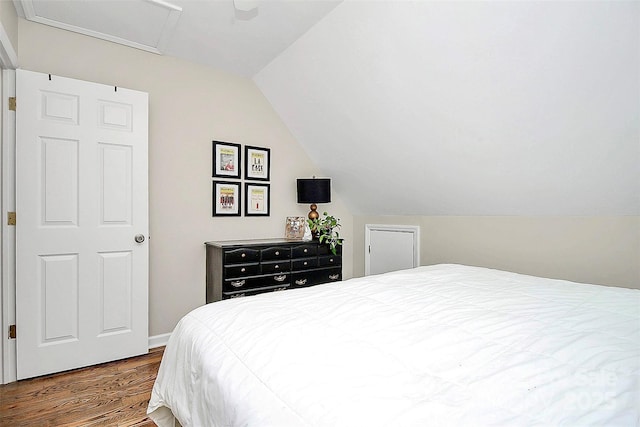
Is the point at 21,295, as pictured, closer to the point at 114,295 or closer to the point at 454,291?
the point at 114,295

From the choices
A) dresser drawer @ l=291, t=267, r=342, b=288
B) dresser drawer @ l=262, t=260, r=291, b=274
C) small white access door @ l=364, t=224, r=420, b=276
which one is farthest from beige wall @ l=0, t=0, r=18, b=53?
small white access door @ l=364, t=224, r=420, b=276

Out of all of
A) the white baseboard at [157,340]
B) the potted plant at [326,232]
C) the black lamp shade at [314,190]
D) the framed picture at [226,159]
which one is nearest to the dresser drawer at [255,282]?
the potted plant at [326,232]

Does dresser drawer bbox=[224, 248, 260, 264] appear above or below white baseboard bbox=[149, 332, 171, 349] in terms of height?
above

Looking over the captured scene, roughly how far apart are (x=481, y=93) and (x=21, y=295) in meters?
3.26

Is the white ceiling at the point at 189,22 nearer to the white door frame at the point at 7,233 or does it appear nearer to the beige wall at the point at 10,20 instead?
the beige wall at the point at 10,20

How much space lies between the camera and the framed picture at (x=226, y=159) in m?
3.10

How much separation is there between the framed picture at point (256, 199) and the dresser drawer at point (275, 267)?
638mm

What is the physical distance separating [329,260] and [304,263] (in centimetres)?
31

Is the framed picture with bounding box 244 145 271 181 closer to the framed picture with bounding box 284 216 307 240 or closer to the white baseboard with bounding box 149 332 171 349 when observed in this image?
the framed picture with bounding box 284 216 307 240

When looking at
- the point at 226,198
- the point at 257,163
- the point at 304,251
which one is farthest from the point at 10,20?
the point at 304,251

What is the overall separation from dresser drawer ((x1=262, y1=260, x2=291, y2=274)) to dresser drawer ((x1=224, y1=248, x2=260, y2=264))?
0.35 ft

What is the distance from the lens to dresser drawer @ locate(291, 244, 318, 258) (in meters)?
3.09

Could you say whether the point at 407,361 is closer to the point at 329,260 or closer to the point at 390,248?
the point at 329,260

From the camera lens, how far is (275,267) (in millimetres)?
2955
